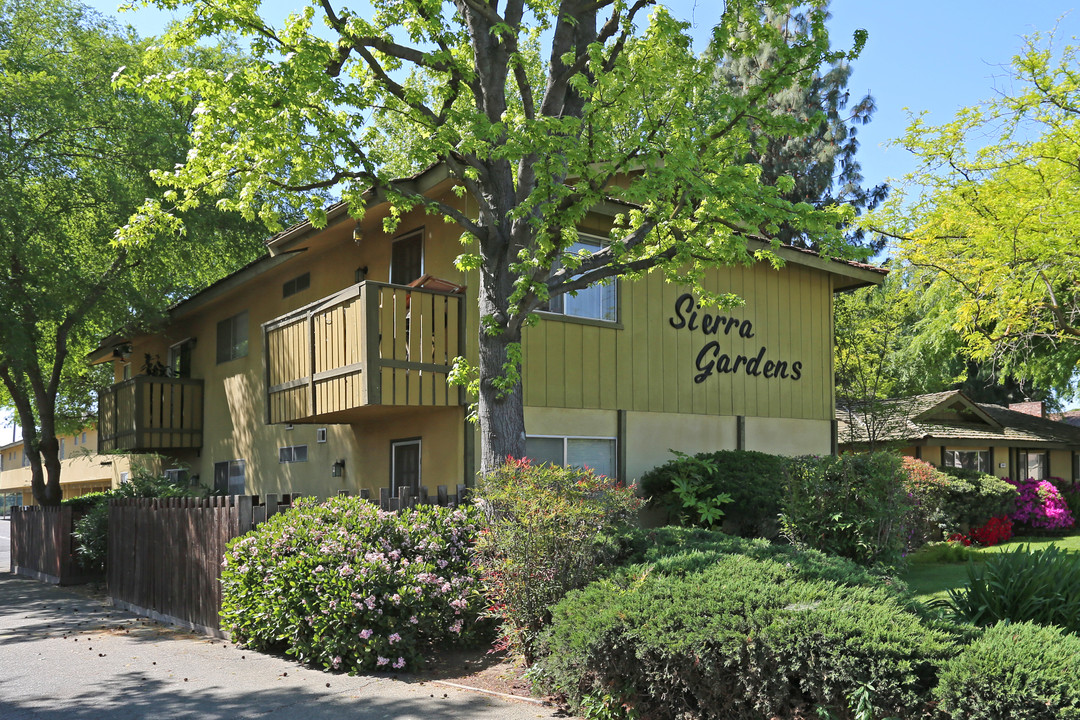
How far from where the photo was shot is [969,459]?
2400 cm

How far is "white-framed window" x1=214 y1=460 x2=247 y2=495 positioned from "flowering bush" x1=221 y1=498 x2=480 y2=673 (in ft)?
28.5

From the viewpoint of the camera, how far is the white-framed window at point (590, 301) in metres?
12.7

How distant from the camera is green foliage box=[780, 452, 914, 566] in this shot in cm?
1102

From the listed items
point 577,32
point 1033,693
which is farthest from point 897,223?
point 1033,693

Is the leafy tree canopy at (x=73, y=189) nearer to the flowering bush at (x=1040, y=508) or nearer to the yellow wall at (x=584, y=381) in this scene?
the yellow wall at (x=584, y=381)

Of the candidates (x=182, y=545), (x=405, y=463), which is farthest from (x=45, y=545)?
(x=405, y=463)

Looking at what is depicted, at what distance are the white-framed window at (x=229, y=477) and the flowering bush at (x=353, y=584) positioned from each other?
28.5 ft

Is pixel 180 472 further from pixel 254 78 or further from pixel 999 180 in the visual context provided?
pixel 999 180

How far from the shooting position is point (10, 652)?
358 inches

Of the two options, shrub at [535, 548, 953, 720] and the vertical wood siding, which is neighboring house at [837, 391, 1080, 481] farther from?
shrub at [535, 548, 953, 720]

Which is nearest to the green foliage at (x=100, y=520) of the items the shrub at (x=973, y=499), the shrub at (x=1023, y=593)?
the shrub at (x=1023, y=593)

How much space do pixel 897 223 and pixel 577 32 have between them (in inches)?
492

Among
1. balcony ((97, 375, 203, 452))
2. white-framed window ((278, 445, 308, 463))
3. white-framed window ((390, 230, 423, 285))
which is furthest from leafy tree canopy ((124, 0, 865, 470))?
balcony ((97, 375, 203, 452))

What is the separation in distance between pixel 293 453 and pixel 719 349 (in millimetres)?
7840
